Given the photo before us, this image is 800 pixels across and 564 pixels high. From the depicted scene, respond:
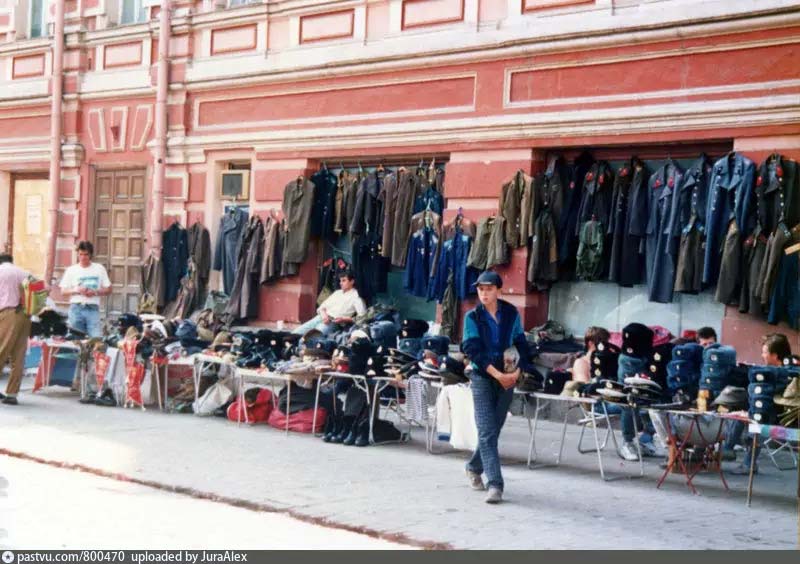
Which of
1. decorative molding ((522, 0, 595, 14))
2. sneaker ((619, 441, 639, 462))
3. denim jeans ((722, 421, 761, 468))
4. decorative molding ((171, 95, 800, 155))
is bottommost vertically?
sneaker ((619, 441, 639, 462))

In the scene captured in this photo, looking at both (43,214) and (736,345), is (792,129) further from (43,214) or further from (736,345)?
(43,214)

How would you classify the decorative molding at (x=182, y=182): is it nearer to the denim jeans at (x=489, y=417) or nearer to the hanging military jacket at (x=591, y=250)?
the hanging military jacket at (x=591, y=250)

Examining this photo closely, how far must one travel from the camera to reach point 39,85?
20.7 m

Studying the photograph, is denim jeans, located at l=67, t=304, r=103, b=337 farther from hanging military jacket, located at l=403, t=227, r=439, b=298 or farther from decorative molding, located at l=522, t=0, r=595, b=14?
decorative molding, located at l=522, t=0, r=595, b=14

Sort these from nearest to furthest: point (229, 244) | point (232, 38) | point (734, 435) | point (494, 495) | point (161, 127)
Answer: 1. point (494, 495)
2. point (734, 435)
3. point (229, 244)
4. point (232, 38)
5. point (161, 127)

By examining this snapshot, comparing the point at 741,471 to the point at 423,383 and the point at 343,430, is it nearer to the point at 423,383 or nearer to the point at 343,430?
the point at 423,383

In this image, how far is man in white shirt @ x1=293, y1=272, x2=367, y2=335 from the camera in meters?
14.7

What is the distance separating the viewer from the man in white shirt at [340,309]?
14.7 m

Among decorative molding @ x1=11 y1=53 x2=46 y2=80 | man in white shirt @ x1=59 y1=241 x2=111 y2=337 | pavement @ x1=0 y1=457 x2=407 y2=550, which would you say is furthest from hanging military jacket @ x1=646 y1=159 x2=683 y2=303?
decorative molding @ x1=11 y1=53 x2=46 y2=80

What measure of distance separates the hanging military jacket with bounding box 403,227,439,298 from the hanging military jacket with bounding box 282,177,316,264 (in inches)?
72.9

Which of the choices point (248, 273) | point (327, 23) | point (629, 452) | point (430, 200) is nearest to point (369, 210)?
point (430, 200)

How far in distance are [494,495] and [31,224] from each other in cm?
1400

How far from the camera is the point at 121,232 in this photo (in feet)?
64.2
